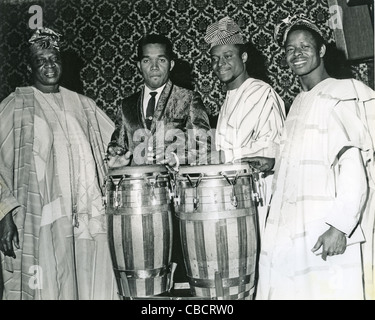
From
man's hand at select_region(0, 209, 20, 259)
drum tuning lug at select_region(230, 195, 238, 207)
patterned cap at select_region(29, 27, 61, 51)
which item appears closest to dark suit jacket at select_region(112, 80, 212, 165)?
drum tuning lug at select_region(230, 195, 238, 207)

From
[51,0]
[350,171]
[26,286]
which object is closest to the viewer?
[350,171]

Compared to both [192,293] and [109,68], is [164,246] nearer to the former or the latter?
[192,293]

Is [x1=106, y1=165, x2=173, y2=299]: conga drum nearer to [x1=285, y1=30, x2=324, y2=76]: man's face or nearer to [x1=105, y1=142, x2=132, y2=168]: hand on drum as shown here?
[x1=105, y1=142, x2=132, y2=168]: hand on drum

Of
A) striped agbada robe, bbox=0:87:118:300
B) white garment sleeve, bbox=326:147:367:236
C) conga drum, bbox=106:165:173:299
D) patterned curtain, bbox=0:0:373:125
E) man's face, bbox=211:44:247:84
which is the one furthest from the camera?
patterned curtain, bbox=0:0:373:125

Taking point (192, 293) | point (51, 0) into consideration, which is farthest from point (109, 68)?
point (192, 293)

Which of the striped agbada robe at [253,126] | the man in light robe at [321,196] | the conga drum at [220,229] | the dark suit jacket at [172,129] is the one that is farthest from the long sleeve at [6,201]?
the man in light robe at [321,196]

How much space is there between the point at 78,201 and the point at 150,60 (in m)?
0.99

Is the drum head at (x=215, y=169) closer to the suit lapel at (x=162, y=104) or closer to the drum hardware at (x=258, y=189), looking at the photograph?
the drum hardware at (x=258, y=189)

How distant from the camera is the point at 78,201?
2.72 m

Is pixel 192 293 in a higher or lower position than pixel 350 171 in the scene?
lower

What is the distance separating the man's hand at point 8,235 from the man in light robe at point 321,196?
146 centimetres

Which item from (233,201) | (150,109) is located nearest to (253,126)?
(233,201)

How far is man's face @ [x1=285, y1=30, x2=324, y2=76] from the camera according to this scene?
7.91ft

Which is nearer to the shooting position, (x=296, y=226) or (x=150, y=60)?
(x=296, y=226)
